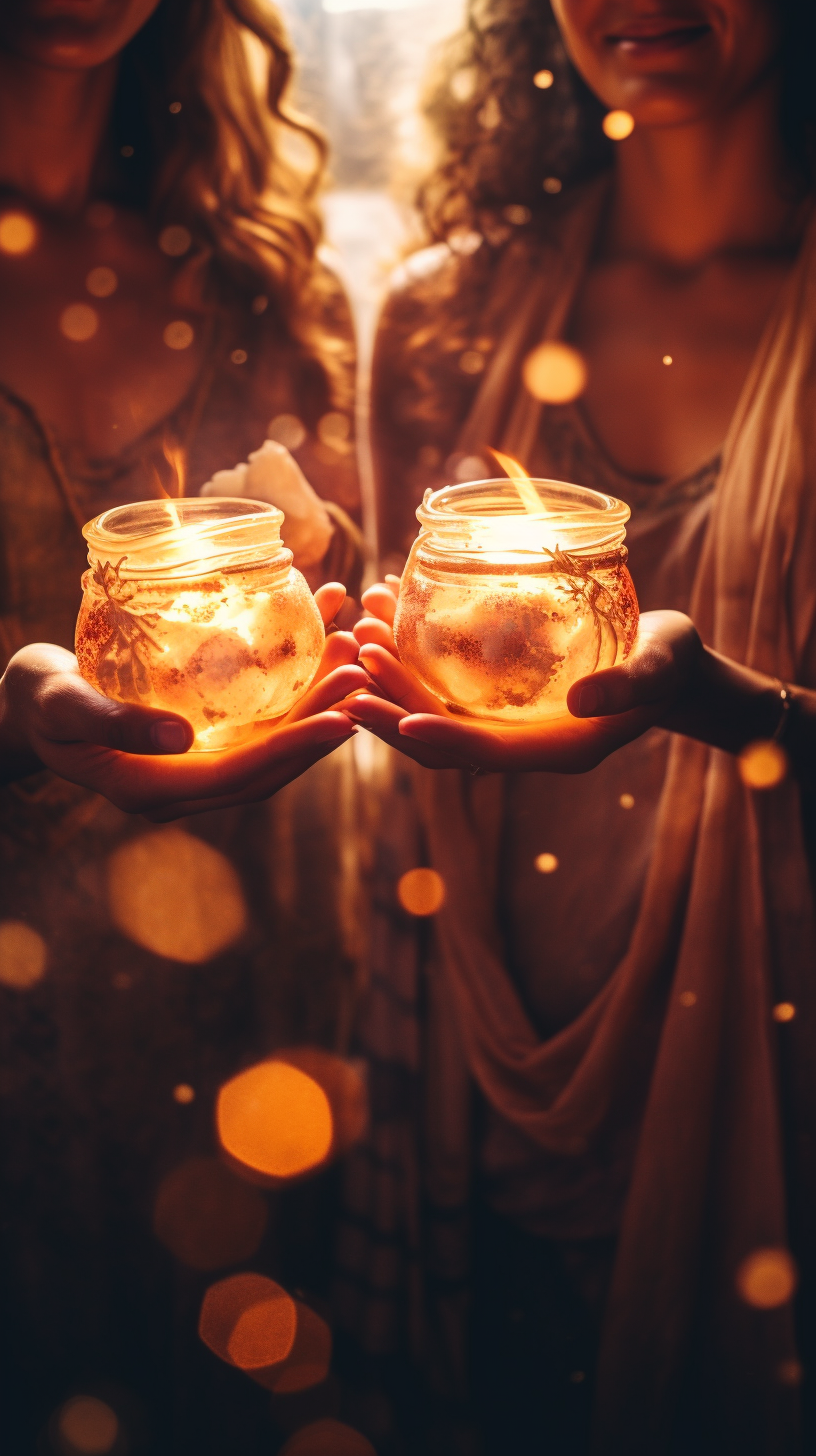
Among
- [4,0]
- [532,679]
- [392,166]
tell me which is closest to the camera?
[532,679]

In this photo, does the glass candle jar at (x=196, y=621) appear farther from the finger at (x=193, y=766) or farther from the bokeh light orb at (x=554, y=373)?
the bokeh light orb at (x=554, y=373)

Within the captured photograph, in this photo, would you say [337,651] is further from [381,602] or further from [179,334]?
[179,334]

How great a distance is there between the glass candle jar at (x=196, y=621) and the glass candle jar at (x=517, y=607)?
0.39 feet

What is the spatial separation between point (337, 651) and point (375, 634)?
41mm

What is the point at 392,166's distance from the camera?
6.06 feet

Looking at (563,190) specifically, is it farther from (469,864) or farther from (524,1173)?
(524,1173)

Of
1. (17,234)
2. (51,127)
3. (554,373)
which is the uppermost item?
(51,127)

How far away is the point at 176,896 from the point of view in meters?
1.26

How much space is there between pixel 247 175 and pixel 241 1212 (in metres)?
1.43

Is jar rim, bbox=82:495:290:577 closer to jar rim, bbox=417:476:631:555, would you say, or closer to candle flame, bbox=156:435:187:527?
jar rim, bbox=417:476:631:555

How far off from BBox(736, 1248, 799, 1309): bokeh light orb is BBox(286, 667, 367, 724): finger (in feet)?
2.73

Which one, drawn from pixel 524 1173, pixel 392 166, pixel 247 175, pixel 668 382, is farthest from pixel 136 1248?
pixel 392 166

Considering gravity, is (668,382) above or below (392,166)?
below

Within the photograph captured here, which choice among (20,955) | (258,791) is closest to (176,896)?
(20,955)
